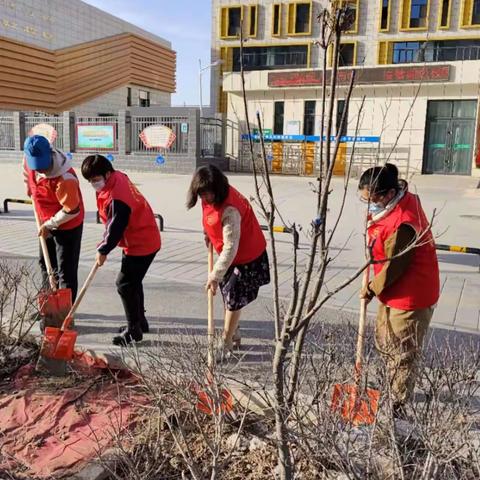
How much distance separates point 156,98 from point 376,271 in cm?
3810

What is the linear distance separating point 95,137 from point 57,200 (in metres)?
19.5

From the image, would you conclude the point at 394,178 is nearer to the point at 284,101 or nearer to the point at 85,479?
the point at 85,479

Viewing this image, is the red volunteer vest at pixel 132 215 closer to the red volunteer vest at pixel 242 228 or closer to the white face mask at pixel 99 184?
the white face mask at pixel 99 184

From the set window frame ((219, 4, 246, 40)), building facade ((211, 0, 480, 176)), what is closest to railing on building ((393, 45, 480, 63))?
building facade ((211, 0, 480, 176))

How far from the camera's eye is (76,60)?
104ft

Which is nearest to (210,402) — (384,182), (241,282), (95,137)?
(384,182)

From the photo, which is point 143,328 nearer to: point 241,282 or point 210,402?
point 241,282

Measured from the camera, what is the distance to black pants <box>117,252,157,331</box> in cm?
402

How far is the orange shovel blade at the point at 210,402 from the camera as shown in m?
2.16

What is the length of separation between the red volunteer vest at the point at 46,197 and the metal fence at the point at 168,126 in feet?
56.7

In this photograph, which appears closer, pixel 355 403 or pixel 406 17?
pixel 355 403

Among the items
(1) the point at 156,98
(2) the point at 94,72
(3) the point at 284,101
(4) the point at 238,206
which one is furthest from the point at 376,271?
(1) the point at 156,98

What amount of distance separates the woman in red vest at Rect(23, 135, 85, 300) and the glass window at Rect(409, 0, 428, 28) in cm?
2979

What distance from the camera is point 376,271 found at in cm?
303
